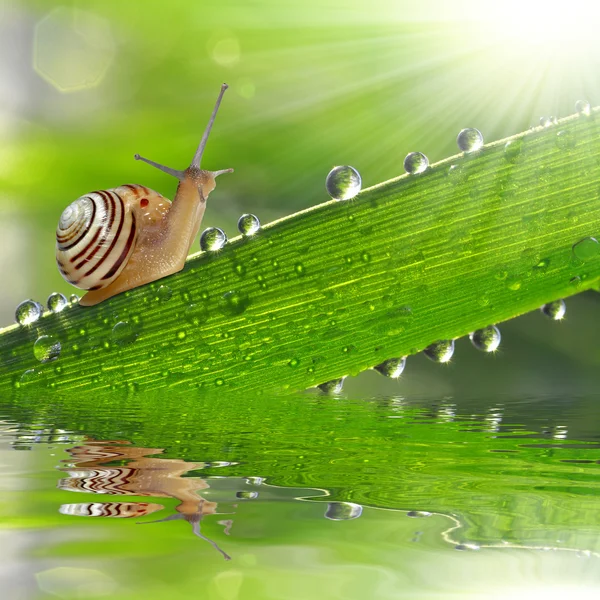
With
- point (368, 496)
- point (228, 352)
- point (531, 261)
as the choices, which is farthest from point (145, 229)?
point (368, 496)

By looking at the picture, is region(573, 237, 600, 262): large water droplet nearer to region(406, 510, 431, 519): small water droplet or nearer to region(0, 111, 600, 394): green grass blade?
region(0, 111, 600, 394): green grass blade

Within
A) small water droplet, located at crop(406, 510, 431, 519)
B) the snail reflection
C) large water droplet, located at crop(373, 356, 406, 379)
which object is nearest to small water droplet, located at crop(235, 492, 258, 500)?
the snail reflection

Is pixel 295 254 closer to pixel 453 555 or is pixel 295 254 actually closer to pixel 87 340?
pixel 87 340

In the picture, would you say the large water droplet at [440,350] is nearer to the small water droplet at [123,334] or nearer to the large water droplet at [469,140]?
the large water droplet at [469,140]

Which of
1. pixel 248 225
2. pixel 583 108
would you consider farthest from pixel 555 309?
pixel 248 225

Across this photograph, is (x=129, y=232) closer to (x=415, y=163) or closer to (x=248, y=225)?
(x=248, y=225)

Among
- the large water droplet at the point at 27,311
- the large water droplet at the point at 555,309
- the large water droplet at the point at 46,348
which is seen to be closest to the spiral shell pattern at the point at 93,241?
the large water droplet at the point at 27,311

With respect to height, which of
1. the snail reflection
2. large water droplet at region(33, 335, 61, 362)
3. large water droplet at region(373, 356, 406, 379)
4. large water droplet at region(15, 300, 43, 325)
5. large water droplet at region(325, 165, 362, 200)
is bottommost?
the snail reflection
